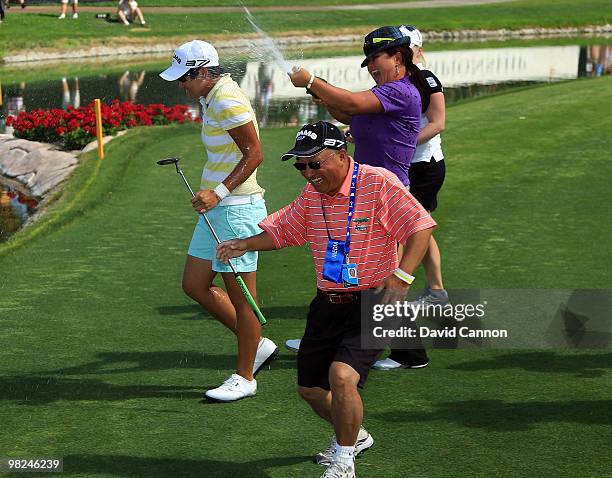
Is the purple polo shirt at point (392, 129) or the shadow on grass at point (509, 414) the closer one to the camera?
the shadow on grass at point (509, 414)

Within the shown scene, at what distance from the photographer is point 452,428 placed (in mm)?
Result: 6723

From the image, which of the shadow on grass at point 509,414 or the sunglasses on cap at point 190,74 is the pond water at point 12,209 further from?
the shadow on grass at point 509,414

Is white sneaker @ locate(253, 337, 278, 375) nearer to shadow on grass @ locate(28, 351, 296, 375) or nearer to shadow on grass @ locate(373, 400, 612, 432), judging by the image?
shadow on grass @ locate(28, 351, 296, 375)

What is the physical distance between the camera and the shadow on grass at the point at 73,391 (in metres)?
7.40

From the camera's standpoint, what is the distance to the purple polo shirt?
23.7 feet

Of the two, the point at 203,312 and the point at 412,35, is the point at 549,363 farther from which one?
the point at 203,312

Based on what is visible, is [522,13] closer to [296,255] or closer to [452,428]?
[296,255]

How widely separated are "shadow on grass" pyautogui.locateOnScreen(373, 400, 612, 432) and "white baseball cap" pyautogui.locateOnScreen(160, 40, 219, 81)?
7.70 ft

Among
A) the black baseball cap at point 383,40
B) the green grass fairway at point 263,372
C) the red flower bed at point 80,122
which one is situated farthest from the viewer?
the red flower bed at point 80,122

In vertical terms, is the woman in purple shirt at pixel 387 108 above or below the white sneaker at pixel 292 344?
above

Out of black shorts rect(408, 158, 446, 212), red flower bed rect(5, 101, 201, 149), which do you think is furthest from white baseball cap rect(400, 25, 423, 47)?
red flower bed rect(5, 101, 201, 149)

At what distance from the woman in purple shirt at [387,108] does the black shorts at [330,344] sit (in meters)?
1.40

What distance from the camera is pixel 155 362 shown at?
26.6 feet

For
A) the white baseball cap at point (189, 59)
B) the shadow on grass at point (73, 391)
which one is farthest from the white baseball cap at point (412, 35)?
the shadow on grass at point (73, 391)
